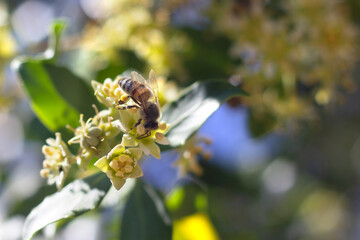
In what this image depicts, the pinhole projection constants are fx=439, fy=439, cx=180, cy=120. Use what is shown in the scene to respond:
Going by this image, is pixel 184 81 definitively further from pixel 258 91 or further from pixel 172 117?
pixel 172 117

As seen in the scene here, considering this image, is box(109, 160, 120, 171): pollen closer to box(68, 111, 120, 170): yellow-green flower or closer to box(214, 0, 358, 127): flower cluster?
box(68, 111, 120, 170): yellow-green flower

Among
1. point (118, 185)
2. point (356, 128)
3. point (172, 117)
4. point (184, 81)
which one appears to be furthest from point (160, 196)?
point (356, 128)

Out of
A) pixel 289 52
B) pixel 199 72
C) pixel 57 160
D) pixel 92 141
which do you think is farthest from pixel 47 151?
pixel 289 52

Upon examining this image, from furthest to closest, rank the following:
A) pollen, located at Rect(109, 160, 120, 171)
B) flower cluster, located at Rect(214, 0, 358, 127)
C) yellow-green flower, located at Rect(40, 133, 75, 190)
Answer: flower cluster, located at Rect(214, 0, 358, 127) < yellow-green flower, located at Rect(40, 133, 75, 190) < pollen, located at Rect(109, 160, 120, 171)

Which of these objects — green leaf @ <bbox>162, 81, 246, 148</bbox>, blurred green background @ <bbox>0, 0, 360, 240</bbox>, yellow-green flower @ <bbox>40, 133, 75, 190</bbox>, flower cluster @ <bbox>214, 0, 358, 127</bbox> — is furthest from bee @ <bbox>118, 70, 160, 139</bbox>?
flower cluster @ <bbox>214, 0, 358, 127</bbox>

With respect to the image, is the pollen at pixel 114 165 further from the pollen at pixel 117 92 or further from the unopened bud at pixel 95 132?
the pollen at pixel 117 92

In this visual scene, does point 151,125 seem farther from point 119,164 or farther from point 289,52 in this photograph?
point 289,52
